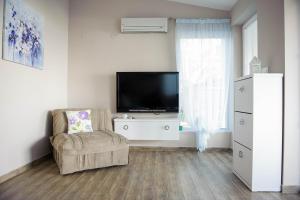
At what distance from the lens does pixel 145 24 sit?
3.83 m

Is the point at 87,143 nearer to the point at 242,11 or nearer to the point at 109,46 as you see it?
the point at 109,46

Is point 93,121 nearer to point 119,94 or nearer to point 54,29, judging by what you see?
point 119,94

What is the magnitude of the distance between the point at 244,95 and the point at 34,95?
2.75 meters

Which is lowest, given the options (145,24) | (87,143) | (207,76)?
(87,143)

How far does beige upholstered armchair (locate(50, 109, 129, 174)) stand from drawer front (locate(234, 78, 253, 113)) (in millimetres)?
1602

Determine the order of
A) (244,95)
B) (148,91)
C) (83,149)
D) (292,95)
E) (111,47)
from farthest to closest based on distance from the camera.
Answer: (111,47)
(148,91)
(83,149)
(244,95)
(292,95)

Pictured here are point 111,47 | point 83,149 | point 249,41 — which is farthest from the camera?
point 111,47

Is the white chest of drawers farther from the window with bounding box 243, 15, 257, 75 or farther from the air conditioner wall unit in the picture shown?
the air conditioner wall unit

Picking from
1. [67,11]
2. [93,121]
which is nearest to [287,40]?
[93,121]

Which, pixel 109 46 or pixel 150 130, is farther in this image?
pixel 109 46

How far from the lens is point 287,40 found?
7.04 feet

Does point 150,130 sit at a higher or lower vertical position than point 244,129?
lower

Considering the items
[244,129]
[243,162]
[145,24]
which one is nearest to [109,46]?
[145,24]

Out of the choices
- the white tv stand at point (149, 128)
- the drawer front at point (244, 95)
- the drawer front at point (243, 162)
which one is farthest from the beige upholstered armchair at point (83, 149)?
the drawer front at point (244, 95)
